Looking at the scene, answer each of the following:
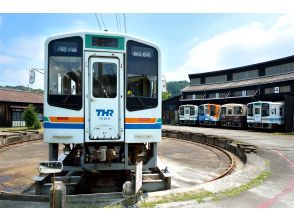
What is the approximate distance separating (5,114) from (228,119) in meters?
28.3

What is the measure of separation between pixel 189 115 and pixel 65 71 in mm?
33287

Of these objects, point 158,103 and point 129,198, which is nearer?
point 129,198

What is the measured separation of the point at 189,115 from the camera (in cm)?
3859

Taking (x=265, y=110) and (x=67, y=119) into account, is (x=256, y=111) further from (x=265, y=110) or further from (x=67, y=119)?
(x=67, y=119)

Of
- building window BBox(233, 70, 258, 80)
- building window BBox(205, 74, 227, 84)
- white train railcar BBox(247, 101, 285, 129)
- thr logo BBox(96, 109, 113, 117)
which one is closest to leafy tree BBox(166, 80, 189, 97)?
building window BBox(205, 74, 227, 84)

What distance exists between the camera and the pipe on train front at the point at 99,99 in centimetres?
636

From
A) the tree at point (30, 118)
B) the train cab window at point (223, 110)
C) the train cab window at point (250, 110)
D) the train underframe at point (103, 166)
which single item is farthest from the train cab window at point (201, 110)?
the train underframe at point (103, 166)

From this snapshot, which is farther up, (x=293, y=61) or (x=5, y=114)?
(x=293, y=61)

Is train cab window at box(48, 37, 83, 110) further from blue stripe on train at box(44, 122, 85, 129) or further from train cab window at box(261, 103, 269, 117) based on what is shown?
train cab window at box(261, 103, 269, 117)

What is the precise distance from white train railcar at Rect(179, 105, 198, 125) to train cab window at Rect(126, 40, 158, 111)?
104 ft

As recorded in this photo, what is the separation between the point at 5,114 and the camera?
3206 cm
